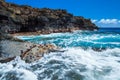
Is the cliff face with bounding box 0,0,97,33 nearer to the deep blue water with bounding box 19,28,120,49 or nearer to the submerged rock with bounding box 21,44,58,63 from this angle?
the deep blue water with bounding box 19,28,120,49

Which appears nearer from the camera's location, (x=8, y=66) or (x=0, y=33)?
(x=8, y=66)

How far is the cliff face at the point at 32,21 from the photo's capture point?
62.4 metres

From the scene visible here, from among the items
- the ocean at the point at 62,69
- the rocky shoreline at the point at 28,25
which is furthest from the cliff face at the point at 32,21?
the ocean at the point at 62,69

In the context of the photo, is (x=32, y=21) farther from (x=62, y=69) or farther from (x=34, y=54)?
(x=62, y=69)

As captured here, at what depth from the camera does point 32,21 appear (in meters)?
73.7

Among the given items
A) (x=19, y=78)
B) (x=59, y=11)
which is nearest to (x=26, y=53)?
(x=19, y=78)

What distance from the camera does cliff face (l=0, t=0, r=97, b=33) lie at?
62438 mm

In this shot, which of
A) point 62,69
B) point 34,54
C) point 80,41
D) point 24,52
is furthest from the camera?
point 80,41

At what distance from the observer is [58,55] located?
1304 cm

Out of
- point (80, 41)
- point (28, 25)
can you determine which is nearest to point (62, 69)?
point (80, 41)

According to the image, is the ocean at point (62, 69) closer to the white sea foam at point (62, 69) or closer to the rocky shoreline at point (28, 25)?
the white sea foam at point (62, 69)

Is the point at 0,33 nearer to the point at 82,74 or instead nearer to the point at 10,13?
the point at 82,74

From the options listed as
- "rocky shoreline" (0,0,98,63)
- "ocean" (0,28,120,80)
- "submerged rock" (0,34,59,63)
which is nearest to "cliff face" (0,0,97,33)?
"rocky shoreline" (0,0,98,63)

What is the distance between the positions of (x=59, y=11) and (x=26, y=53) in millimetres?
Answer: 85431
